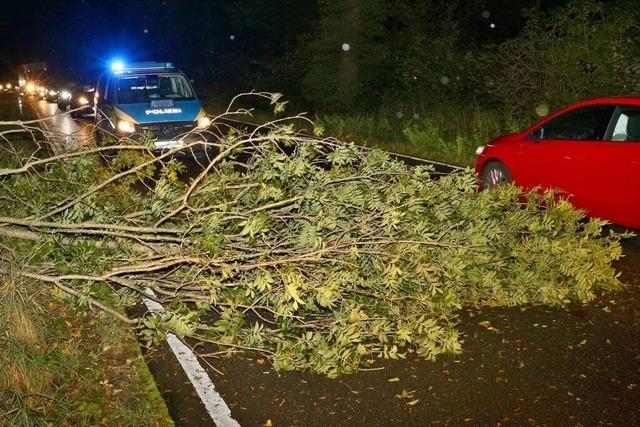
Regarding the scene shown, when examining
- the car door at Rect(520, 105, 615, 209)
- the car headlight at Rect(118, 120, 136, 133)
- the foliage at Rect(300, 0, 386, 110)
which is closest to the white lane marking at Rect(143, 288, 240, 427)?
the car door at Rect(520, 105, 615, 209)

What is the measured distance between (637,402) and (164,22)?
5494 cm

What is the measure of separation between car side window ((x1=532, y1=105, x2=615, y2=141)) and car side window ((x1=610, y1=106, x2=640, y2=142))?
11 centimetres

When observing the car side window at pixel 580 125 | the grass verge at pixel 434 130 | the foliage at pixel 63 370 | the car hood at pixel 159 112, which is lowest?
the grass verge at pixel 434 130

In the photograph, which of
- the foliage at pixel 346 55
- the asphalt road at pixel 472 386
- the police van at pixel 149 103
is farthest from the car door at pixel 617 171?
the foliage at pixel 346 55

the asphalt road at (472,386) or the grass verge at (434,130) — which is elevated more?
the asphalt road at (472,386)

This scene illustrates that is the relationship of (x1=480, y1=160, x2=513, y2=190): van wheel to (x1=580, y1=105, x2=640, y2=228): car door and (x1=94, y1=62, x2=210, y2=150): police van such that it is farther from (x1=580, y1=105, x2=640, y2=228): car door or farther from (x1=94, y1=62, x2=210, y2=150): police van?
(x1=94, y1=62, x2=210, y2=150): police van

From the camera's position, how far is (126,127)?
11.8m

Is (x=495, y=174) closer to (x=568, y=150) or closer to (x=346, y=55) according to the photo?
(x=568, y=150)

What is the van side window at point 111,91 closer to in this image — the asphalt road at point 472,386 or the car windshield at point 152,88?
the car windshield at point 152,88

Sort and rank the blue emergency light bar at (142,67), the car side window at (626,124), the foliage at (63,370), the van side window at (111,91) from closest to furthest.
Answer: the foliage at (63,370), the car side window at (626,124), the van side window at (111,91), the blue emergency light bar at (142,67)

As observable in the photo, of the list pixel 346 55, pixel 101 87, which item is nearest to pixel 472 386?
pixel 101 87

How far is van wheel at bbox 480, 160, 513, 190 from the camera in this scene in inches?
360

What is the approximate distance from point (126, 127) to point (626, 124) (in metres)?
8.34

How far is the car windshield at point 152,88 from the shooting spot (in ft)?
41.6
